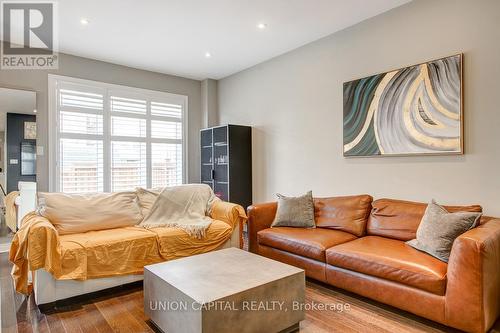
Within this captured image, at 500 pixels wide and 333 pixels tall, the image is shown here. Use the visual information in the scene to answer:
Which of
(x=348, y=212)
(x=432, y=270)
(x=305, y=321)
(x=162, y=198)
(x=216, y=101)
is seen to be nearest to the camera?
(x=432, y=270)

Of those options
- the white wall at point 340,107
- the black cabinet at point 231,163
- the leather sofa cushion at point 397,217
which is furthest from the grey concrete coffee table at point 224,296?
the black cabinet at point 231,163

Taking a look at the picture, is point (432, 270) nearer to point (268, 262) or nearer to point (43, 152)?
point (268, 262)

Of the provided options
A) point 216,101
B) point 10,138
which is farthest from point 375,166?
point 10,138

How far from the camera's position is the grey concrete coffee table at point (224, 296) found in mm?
→ 1723

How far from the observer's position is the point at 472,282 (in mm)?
1876

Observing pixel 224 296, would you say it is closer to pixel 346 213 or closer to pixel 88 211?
pixel 346 213

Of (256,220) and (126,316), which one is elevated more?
(256,220)

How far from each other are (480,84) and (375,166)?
3.86 ft

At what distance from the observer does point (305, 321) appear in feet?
7.26

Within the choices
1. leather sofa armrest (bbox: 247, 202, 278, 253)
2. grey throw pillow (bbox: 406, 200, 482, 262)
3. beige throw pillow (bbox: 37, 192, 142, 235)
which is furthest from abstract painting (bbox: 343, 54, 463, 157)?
beige throw pillow (bbox: 37, 192, 142, 235)

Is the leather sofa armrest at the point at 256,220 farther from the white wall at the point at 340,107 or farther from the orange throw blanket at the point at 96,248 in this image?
the white wall at the point at 340,107

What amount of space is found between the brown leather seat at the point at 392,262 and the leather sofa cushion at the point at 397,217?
0.33ft

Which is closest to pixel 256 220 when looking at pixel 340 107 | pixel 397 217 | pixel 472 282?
pixel 397 217

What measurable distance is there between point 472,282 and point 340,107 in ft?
7.54
